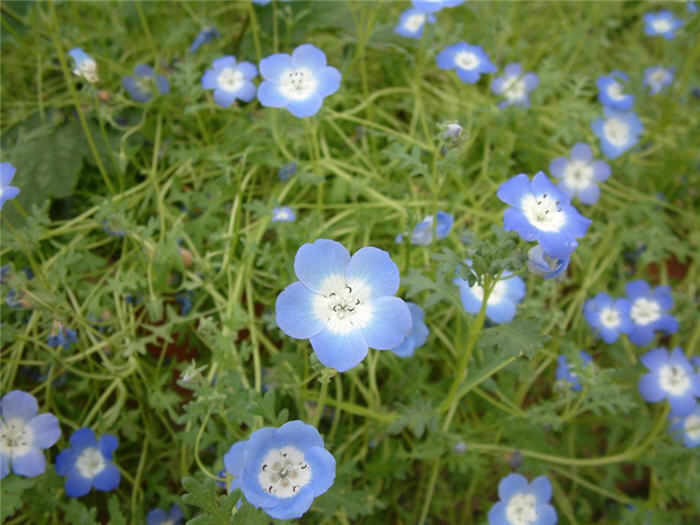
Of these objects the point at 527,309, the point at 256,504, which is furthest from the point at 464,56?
the point at 256,504

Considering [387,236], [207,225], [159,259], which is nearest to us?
[159,259]

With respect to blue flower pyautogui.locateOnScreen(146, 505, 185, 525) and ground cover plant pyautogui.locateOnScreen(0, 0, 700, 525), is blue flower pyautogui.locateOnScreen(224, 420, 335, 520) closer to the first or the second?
ground cover plant pyautogui.locateOnScreen(0, 0, 700, 525)

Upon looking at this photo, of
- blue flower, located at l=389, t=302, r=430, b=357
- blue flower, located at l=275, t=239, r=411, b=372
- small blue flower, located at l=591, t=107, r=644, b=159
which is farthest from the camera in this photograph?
small blue flower, located at l=591, t=107, r=644, b=159

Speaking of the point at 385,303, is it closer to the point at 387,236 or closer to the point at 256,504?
the point at 256,504

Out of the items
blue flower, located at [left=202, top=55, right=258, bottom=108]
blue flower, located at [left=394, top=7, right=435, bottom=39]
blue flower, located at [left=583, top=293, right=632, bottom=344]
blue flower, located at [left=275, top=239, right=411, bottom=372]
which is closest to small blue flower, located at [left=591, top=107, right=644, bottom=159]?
blue flower, located at [left=583, top=293, right=632, bottom=344]

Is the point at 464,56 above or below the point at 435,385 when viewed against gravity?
above

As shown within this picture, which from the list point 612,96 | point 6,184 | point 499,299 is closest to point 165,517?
point 6,184
